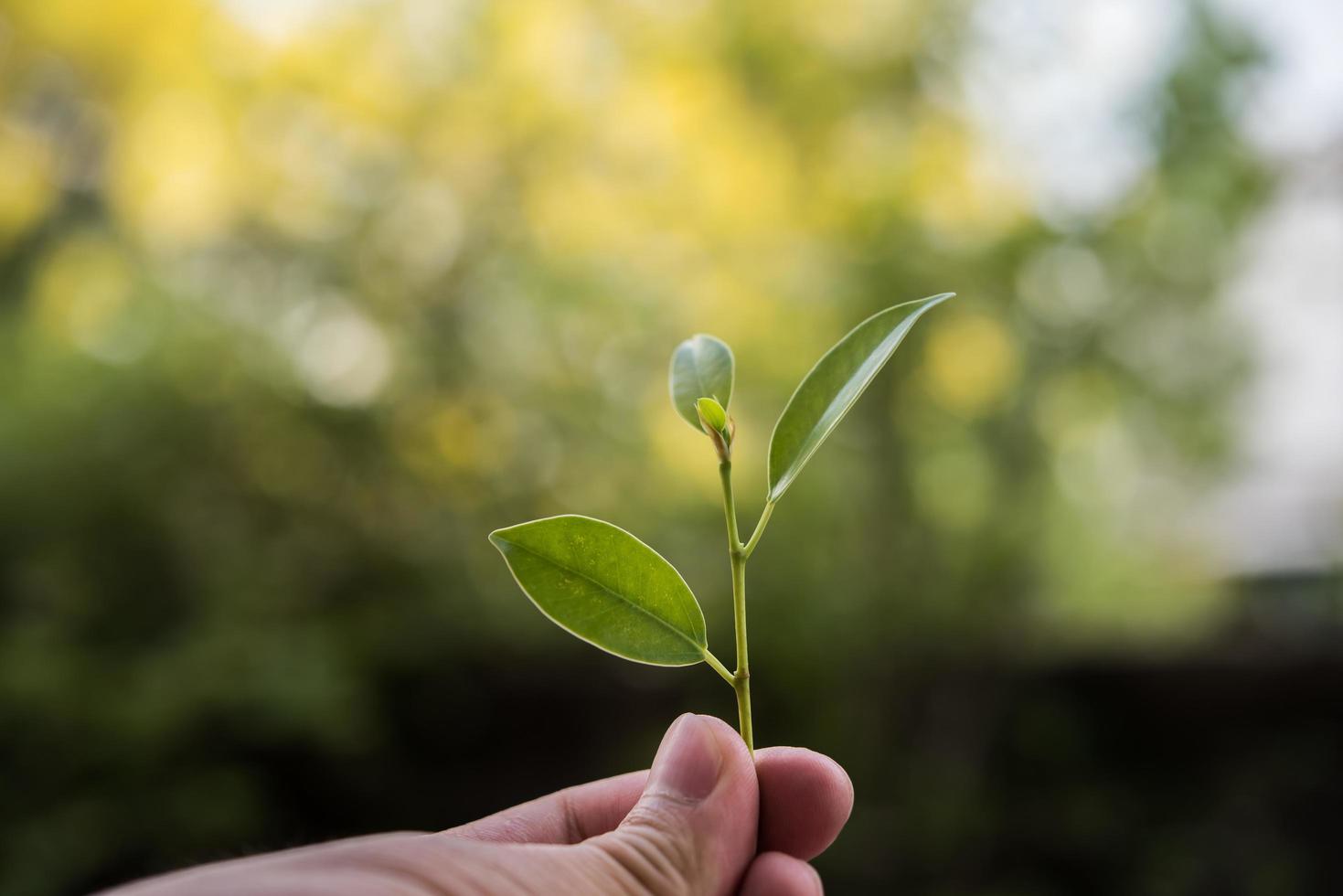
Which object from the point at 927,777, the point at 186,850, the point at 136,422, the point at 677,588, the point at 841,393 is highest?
the point at 841,393

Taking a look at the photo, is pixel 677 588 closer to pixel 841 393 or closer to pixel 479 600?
pixel 841 393

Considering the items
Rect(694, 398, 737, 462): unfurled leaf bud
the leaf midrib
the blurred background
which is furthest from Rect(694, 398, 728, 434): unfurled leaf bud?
the blurred background

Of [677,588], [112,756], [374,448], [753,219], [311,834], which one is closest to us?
[677,588]

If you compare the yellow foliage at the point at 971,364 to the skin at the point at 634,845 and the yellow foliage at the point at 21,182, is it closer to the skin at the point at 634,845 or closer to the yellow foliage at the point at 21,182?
the skin at the point at 634,845

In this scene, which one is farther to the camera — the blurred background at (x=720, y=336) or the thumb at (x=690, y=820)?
the blurred background at (x=720, y=336)

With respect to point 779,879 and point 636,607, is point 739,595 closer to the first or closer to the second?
point 636,607

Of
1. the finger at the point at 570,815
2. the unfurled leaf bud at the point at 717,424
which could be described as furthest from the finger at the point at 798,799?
the unfurled leaf bud at the point at 717,424

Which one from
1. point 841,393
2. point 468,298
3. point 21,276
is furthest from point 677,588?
point 21,276
